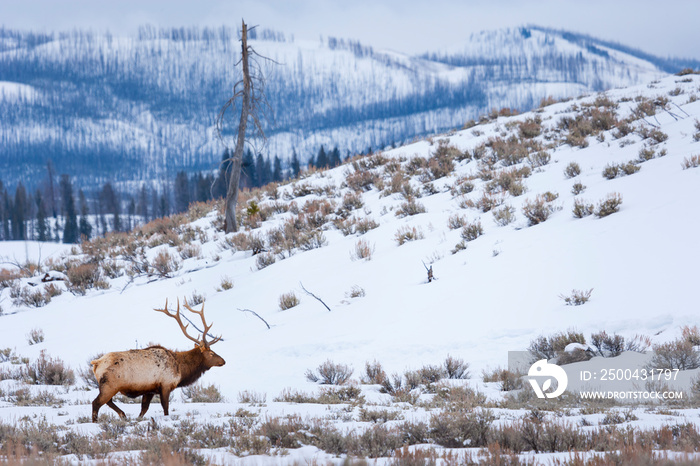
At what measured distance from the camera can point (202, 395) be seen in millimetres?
5219

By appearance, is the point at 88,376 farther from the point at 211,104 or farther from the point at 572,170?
the point at 211,104

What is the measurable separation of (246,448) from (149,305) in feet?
26.9

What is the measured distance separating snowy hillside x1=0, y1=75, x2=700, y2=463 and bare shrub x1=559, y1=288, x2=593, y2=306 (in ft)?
0.30

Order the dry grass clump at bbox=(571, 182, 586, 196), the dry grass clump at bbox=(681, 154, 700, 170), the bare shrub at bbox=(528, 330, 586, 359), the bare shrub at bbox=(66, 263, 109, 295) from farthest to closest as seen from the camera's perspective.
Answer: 1. the bare shrub at bbox=(66, 263, 109, 295)
2. the dry grass clump at bbox=(571, 182, 586, 196)
3. the dry grass clump at bbox=(681, 154, 700, 170)
4. the bare shrub at bbox=(528, 330, 586, 359)

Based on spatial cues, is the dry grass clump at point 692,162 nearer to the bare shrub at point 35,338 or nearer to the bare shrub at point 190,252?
the bare shrub at point 190,252

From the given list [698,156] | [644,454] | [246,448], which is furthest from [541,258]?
[246,448]

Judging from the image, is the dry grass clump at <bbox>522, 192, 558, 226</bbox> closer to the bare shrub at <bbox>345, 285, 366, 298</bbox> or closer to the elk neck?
the bare shrub at <bbox>345, 285, 366, 298</bbox>

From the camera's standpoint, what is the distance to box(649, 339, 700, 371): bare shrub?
4.70 m

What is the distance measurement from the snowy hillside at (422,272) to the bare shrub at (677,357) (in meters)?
0.38

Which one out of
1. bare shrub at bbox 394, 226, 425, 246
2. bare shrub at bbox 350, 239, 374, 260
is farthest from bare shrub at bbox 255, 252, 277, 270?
bare shrub at bbox 394, 226, 425, 246

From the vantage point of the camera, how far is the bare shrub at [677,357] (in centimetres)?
470

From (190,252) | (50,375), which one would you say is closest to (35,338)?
(50,375)

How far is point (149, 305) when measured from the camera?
10.4 metres

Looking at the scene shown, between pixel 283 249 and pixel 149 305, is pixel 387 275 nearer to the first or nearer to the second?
pixel 283 249
